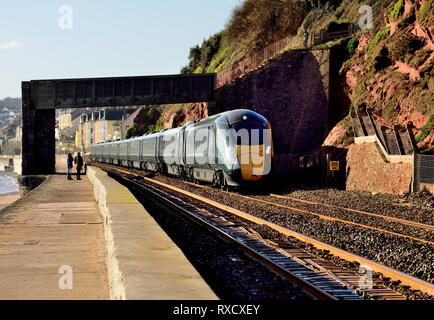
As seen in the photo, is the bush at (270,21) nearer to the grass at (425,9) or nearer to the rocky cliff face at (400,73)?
the rocky cliff face at (400,73)

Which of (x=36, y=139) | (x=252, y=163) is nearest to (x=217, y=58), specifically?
(x=36, y=139)

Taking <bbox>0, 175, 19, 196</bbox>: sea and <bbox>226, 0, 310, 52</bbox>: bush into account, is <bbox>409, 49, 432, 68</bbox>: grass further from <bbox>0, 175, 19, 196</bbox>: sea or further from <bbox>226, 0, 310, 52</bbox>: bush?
<bbox>0, 175, 19, 196</bbox>: sea

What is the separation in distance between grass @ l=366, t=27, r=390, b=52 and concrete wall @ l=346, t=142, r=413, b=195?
11725 millimetres

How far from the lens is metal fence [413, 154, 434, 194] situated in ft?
66.3

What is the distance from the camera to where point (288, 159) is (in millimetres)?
32594

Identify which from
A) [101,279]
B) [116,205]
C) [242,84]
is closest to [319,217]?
[116,205]

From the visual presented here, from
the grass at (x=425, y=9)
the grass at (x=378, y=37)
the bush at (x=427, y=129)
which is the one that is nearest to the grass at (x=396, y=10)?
the grass at (x=378, y=37)

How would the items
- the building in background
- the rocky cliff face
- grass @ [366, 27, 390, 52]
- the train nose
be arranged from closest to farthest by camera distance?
the train nose, the rocky cliff face, grass @ [366, 27, 390, 52], the building in background

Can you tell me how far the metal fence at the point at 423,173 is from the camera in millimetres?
20203

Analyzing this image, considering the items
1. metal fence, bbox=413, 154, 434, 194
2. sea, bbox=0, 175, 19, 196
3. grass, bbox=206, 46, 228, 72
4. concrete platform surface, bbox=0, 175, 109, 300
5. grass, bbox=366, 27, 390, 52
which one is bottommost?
sea, bbox=0, 175, 19, 196

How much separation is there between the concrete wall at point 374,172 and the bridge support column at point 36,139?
31873mm

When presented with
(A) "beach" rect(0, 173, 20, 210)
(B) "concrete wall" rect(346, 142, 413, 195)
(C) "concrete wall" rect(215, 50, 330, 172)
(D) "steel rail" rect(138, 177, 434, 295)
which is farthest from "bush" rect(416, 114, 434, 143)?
(A) "beach" rect(0, 173, 20, 210)
